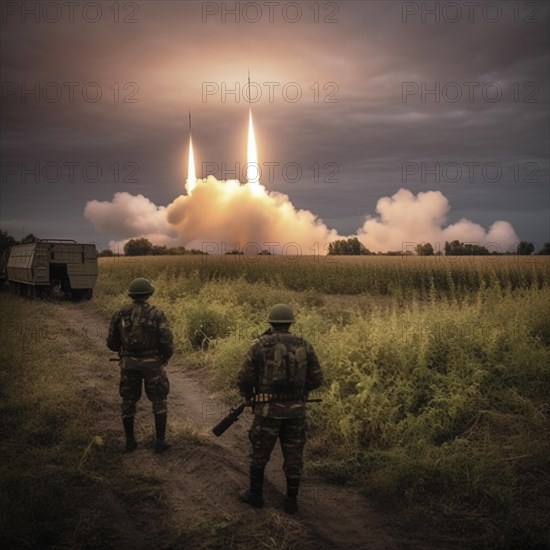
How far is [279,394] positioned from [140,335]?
2.20 metres

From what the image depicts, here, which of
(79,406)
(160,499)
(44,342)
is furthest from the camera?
(44,342)

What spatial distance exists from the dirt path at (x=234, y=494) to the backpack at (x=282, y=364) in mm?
1253

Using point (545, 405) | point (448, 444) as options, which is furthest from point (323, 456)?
point (545, 405)

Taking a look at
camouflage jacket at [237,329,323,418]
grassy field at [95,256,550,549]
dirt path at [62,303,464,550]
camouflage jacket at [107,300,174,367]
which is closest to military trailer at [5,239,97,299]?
grassy field at [95,256,550,549]

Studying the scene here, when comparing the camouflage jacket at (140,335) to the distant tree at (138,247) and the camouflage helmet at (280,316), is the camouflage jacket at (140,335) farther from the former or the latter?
the distant tree at (138,247)

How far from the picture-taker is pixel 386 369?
7.88 m

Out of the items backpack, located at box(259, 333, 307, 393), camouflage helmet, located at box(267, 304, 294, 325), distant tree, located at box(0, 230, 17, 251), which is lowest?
backpack, located at box(259, 333, 307, 393)

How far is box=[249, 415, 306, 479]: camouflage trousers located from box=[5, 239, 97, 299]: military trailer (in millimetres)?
18194

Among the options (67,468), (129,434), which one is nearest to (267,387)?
(129,434)

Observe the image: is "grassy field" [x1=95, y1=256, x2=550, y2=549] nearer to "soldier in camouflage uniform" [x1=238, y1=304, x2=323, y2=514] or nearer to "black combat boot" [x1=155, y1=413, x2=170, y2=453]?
"soldier in camouflage uniform" [x1=238, y1=304, x2=323, y2=514]

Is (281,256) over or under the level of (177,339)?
over

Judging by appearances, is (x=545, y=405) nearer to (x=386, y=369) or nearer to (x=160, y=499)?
(x=386, y=369)

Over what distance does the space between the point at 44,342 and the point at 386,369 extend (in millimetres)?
8296

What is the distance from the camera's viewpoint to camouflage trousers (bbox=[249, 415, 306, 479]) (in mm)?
5000
